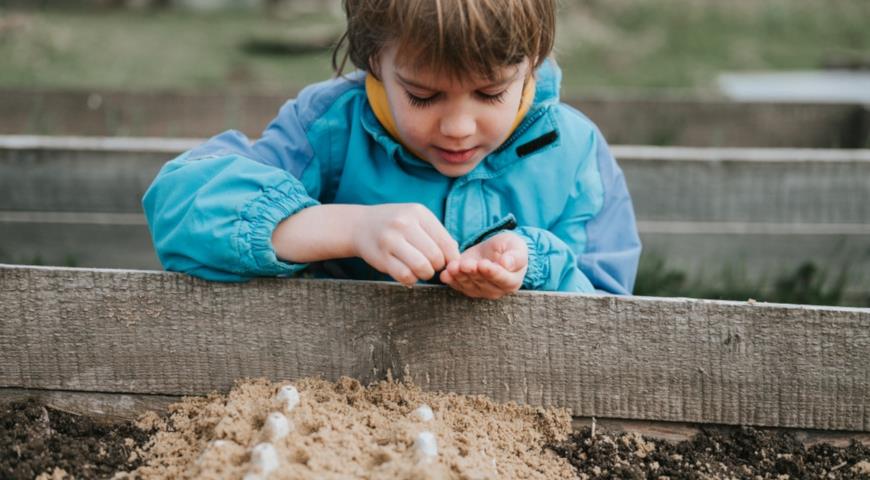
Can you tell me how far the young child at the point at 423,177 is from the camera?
6.88 ft

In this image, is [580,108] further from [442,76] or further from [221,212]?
[221,212]

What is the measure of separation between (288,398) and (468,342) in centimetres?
46

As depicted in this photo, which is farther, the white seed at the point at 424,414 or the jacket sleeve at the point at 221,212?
the jacket sleeve at the point at 221,212

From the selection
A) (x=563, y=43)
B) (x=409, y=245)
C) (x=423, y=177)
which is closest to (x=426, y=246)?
(x=409, y=245)

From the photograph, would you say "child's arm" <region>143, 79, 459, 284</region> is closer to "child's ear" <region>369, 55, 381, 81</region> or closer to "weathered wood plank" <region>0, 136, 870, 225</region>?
"child's ear" <region>369, 55, 381, 81</region>

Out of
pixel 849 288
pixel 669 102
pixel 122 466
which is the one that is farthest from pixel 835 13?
pixel 122 466

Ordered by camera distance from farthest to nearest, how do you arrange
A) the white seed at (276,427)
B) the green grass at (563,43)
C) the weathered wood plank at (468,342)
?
the green grass at (563,43) < the weathered wood plank at (468,342) < the white seed at (276,427)

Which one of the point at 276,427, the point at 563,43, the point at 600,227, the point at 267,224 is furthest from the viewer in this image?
the point at 563,43

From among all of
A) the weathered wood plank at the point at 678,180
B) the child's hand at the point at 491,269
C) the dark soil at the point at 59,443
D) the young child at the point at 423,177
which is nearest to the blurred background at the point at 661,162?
the weathered wood plank at the point at 678,180

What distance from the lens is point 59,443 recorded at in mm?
2084

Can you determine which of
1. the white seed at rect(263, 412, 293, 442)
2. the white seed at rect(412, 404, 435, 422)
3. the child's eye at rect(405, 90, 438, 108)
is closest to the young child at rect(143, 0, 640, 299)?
the child's eye at rect(405, 90, 438, 108)

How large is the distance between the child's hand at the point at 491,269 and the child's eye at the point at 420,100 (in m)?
0.37

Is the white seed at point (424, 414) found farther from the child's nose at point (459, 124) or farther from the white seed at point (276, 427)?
the child's nose at point (459, 124)

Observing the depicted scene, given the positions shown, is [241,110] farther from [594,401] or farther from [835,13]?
[835,13]
